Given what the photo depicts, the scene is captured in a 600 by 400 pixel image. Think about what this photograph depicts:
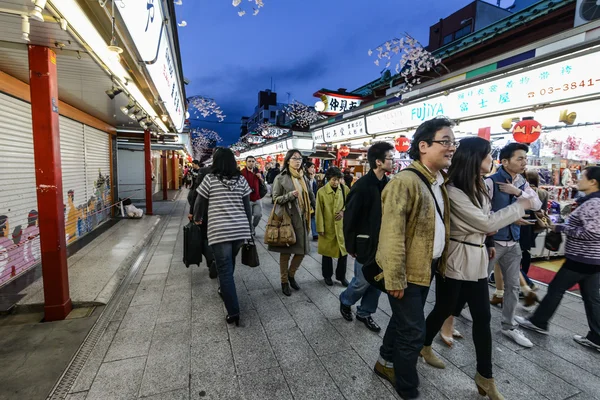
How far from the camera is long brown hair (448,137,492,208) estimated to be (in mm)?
2174

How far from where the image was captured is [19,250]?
4.67 meters

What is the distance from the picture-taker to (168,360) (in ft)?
8.77

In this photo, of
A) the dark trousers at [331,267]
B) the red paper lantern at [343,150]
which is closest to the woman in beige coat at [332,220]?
the dark trousers at [331,267]

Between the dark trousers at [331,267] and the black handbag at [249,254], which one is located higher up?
the black handbag at [249,254]

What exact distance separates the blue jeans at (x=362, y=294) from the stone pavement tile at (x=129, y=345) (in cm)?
220

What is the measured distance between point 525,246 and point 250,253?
3.72 metres

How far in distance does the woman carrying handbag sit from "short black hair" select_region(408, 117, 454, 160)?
1.90 meters

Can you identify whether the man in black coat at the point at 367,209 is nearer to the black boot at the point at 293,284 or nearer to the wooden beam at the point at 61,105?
the black boot at the point at 293,284

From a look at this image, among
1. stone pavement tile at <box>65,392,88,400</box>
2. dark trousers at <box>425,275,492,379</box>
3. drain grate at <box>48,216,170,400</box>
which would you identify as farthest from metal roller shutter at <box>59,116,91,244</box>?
dark trousers at <box>425,275,492,379</box>

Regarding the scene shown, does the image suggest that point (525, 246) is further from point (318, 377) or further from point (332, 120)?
point (332, 120)

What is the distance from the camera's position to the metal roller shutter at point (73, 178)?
6449 millimetres

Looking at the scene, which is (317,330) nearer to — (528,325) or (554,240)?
(528,325)

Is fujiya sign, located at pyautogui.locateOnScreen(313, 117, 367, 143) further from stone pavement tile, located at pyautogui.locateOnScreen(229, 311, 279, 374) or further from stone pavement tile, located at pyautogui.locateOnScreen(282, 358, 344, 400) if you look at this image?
stone pavement tile, located at pyautogui.locateOnScreen(282, 358, 344, 400)

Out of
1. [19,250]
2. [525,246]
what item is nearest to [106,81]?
[19,250]
